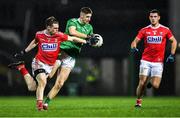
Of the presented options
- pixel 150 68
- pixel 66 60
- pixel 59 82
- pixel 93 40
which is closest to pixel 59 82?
pixel 59 82

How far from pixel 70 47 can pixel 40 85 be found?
5.17 feet

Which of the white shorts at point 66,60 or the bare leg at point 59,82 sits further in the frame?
the white shorts at point 66,60

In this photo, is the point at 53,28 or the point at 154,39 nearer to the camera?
the point at 53,28

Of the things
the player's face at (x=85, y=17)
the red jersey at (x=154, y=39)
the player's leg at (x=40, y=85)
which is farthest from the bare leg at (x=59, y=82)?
the red jersey at (x=154, y=39)

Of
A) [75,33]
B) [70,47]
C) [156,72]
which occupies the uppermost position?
[75,33]

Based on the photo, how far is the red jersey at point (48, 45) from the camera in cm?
1658

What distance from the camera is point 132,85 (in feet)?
107

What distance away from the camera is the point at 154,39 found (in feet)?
60.0

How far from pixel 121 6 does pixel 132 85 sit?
7874mm

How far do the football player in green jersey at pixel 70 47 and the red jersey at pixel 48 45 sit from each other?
1.66ft

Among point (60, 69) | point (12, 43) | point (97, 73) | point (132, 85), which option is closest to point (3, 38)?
point (12, 43)

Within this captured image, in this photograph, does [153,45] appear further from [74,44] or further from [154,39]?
[74,44]

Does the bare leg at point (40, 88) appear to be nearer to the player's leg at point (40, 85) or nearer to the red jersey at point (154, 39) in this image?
the player's leg at point (40, 85)

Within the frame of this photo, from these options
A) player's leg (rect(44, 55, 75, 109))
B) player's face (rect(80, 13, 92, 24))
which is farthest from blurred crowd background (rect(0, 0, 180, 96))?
player's face (rect(80, 13, 92, 24))
